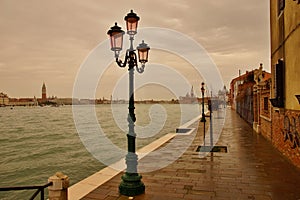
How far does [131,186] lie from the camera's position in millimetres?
5430

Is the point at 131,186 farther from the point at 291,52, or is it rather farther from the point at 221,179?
the point at 291,52

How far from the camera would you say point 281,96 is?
8.82m

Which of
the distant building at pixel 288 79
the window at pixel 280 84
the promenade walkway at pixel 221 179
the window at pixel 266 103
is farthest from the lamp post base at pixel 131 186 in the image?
the window at pixel 266 103

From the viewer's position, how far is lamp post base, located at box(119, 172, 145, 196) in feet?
17.7

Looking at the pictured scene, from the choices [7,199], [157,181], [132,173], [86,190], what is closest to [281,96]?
[157,181]

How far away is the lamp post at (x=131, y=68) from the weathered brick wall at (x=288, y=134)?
4.75 meters

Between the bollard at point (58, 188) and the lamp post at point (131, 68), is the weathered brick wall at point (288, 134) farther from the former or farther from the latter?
the bollard at point (58, 188)

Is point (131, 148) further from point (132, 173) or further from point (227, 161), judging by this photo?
point (227, 161)

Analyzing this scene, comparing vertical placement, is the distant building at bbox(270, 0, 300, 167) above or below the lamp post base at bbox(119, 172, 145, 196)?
above

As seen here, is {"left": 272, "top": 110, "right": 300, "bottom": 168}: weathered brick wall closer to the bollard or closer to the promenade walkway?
the promenade walkway

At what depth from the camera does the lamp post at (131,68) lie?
541 centimetres

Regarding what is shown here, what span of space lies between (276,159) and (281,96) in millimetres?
2122

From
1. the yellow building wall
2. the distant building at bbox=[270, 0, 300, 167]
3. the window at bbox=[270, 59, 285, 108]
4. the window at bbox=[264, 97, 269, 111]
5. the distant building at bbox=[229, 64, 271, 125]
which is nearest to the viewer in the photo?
the yellow building wall

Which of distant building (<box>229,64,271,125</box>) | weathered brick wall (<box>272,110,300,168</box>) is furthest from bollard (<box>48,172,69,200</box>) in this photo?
distant building (<box>229,64,271,125</box>)
